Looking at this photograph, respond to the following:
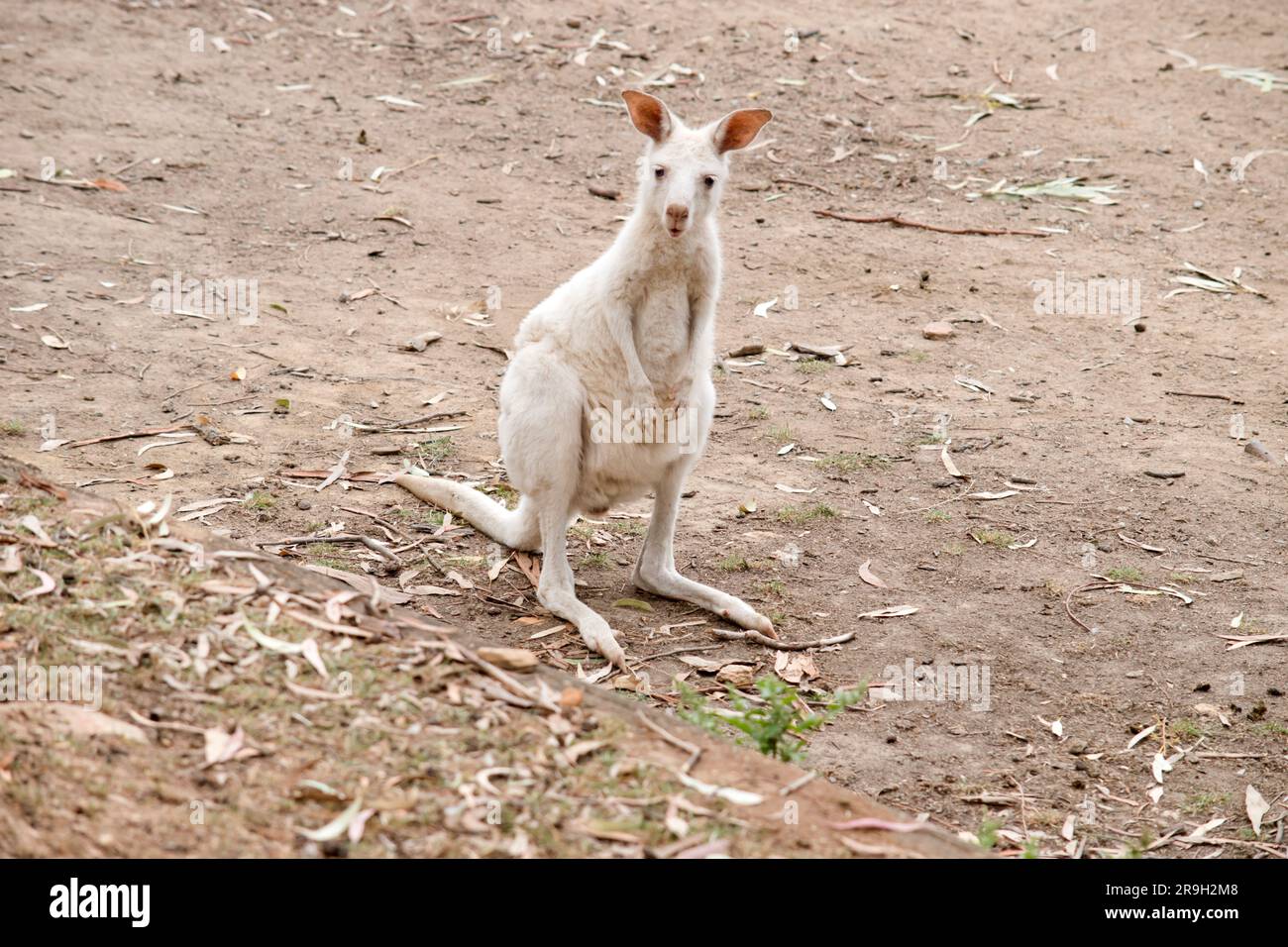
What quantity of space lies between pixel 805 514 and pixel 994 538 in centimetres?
81

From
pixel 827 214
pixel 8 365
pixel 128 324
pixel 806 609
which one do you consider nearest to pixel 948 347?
pixel 827 214

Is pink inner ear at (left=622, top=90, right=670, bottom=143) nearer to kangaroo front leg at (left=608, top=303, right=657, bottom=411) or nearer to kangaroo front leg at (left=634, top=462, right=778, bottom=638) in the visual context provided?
kangaroo front leg at (left=608, top=303, right=657, bottom=411)

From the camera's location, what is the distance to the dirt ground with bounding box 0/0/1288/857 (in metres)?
4.56

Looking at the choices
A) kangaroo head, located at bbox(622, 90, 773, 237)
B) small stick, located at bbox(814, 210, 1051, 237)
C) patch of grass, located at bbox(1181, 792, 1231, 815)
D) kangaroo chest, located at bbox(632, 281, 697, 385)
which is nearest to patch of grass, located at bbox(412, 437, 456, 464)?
kangaroo chest, located at bbox(632, 281, 697, 385)

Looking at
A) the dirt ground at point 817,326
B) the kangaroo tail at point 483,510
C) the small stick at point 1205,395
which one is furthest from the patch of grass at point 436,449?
the small stick at point 1205,395

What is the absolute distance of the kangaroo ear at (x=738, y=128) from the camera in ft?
15.5

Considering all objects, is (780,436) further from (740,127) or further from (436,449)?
(740,127)

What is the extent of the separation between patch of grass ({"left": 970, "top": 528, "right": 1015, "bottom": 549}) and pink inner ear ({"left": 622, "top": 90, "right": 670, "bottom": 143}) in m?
2.14

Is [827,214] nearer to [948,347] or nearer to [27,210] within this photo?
[948,347]

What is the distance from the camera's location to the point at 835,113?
391 inches

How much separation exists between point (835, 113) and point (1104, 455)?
470cm

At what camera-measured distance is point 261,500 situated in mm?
5164

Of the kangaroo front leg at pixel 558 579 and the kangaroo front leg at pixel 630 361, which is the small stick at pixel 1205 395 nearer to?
the kangaroo front leg at pixel 630 361

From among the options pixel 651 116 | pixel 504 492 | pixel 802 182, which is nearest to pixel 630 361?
pixel 651 116
